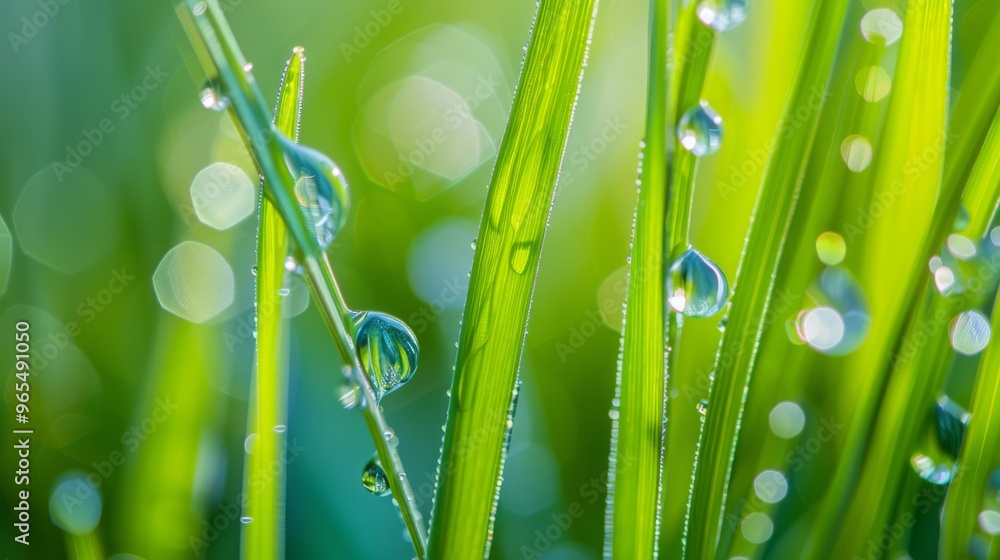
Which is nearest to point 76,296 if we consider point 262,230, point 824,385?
point 262,230

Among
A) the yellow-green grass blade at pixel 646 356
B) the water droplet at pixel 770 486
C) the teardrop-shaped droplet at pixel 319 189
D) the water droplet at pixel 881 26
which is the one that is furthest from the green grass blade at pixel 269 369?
the water droplet at pixel 881 26

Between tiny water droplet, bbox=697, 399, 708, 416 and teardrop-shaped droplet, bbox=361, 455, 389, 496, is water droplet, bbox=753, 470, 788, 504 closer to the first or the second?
tiny water droplet, bbox=697, 399, 708, 416

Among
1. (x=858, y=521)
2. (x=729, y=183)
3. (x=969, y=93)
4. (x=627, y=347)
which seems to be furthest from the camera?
(x=729, y=183)

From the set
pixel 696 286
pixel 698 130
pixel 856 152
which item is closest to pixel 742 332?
pixel 696 286

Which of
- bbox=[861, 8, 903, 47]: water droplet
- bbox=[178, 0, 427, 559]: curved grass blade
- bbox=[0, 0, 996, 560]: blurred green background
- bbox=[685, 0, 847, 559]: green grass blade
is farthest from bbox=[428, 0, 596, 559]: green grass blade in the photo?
bbox=[861, 8, 903, 47]: water droplet

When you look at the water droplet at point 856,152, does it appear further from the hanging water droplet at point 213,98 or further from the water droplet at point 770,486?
the hanging water droplet at point 213,98

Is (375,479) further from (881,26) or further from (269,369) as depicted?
(881,26)

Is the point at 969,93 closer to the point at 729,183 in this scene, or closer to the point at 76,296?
the point at 729,183
